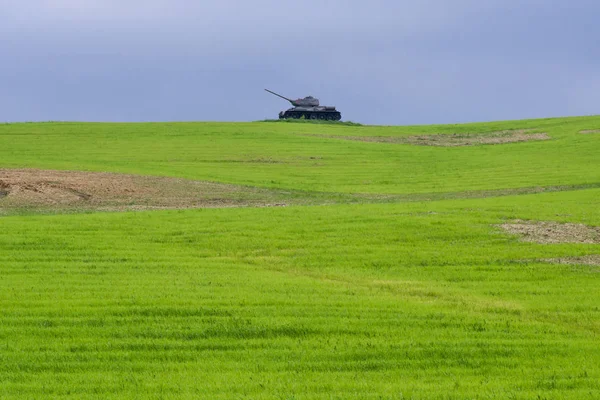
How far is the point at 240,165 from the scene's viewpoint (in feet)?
168

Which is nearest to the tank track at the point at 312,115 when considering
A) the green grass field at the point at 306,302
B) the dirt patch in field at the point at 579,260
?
the green grass field at the point at 306,302

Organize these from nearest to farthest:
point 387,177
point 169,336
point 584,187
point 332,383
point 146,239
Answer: point 332,383 < point 169,336 < point 146,239 < point 584,187 < point 387,177

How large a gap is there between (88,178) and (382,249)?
741 inches

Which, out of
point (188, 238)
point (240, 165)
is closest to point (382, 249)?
point (188, 238)

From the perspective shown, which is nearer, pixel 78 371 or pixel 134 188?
pixel 78 371

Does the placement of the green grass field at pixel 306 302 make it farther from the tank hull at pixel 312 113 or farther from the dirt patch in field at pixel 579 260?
the tank hull at pixel 312 113

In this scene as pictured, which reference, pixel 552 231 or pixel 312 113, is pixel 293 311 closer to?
pixel 552 231

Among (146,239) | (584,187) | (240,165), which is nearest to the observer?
(146,239)

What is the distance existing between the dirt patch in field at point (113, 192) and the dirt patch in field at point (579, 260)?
14266mm

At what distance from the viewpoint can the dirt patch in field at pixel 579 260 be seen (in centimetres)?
2255

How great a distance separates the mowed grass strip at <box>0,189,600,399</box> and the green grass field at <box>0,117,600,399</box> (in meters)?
0.05

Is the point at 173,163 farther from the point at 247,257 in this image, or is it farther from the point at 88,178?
the point at 247,257

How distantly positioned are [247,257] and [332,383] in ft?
36.4

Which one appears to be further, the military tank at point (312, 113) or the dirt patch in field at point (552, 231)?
the military tank at point (312, 113)
